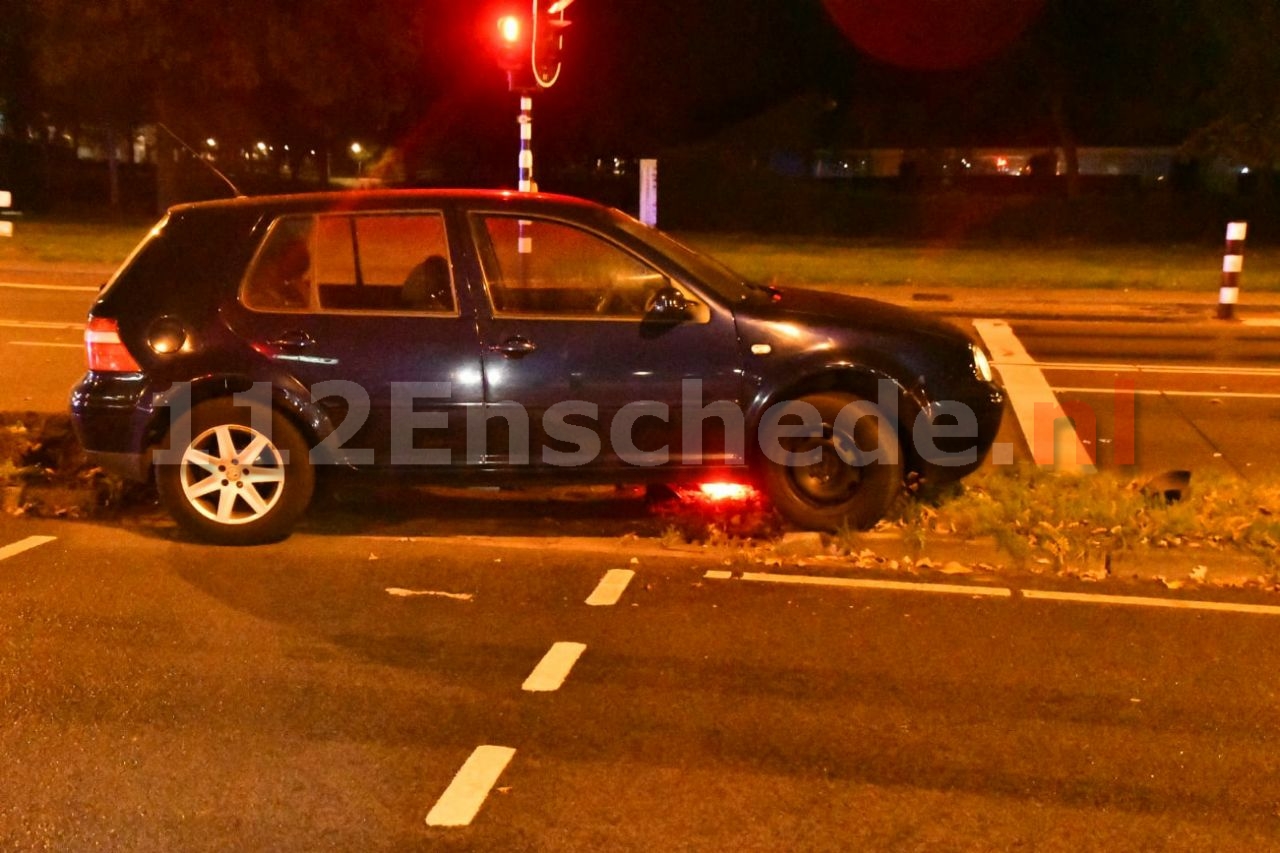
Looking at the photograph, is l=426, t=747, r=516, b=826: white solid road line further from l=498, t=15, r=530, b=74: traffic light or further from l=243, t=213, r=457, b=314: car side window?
l=498, t=15, r=530, b=74: traffic light

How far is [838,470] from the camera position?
6664 mm

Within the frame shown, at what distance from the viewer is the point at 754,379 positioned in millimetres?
6453

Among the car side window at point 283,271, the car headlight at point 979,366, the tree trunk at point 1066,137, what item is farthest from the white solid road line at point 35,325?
the tree trunk at point 1066,137

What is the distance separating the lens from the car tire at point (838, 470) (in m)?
6.55

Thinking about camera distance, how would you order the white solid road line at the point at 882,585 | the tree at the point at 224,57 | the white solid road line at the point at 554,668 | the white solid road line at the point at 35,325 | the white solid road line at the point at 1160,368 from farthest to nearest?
the tree at the point at 224,57 → the white solid road line at the point at 35,325 → the white solid road line at the point at 1160,368 → the white solid road line at the point at 882,585 → the white solid road line at the point at 554,668

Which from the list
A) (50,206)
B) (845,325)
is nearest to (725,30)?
(50,206)

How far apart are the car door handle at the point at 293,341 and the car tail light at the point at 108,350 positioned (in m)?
0.67

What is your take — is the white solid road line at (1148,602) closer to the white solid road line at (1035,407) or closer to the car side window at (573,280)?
the white solid road line at (1035,407)

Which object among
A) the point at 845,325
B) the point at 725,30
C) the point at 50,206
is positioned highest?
the point at 725,30

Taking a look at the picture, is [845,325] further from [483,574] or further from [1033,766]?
[1033,766]

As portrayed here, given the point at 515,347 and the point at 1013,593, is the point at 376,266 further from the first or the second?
the point at 1013,593

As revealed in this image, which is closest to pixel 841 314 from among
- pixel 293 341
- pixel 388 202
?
pixel 388 202

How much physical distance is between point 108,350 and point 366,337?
1245 mm

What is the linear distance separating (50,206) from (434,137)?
41.2 feet
